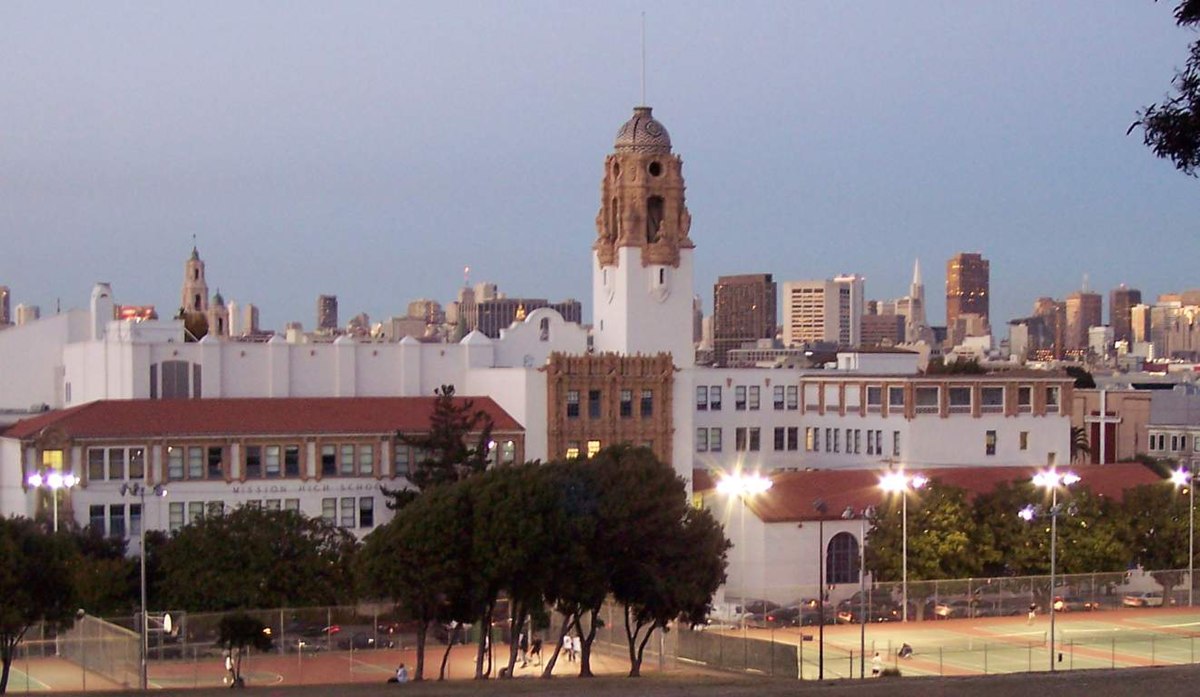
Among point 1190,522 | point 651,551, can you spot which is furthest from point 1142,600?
point 651,551

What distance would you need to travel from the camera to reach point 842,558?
87.8 meters

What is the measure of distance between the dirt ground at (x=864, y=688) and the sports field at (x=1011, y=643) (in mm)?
17289

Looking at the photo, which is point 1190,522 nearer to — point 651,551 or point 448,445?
point 448,445

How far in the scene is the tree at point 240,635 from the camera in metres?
60.7

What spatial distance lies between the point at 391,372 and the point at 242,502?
56.2 ft

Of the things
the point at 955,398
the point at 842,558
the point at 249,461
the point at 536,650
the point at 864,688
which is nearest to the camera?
the point at 864,688

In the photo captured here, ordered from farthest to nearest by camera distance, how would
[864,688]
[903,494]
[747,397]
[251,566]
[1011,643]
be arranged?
[747,397] → [903,494] → [251,566] → [1011,643] → [864,688]

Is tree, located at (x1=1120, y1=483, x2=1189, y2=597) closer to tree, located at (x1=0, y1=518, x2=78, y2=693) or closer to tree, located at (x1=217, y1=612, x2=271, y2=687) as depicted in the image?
tree, located at (x1=217, y1=612, x2=271, y2=687)

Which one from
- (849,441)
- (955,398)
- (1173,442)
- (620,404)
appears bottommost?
(1173,442)

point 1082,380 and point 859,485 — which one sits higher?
point 1082,380

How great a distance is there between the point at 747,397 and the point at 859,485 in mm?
19534

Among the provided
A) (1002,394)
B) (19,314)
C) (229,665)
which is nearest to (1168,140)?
(229,665)

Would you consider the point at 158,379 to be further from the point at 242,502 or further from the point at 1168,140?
the point at 1168,140

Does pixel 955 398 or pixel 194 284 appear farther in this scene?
pixel 194 284
